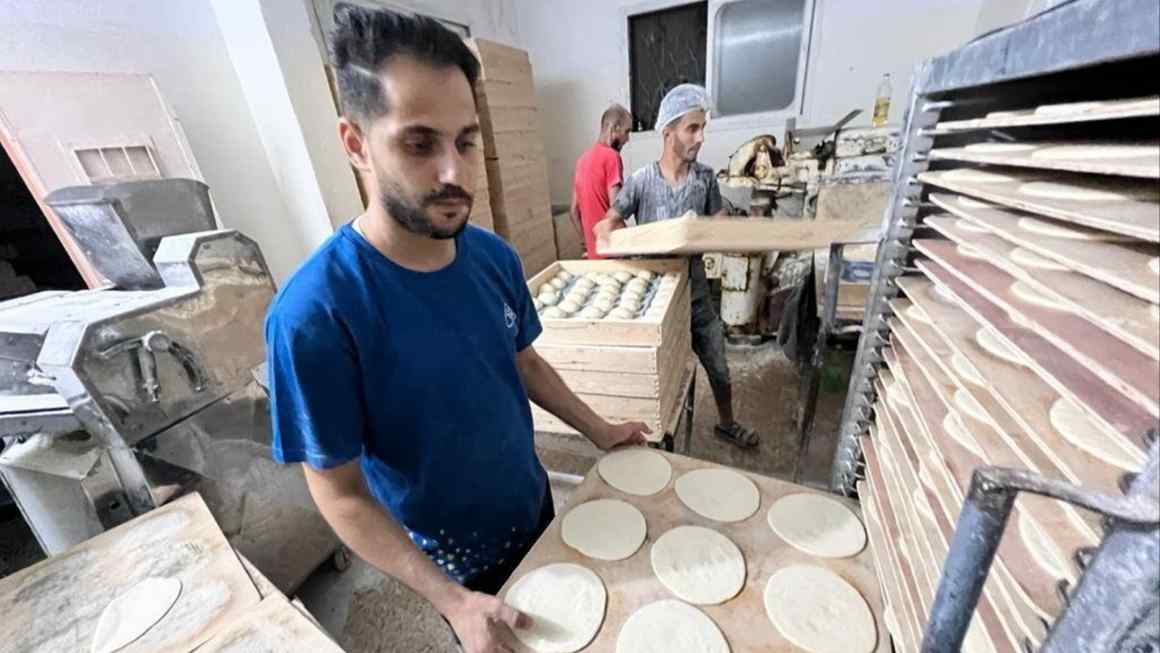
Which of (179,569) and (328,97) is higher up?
(328,97)

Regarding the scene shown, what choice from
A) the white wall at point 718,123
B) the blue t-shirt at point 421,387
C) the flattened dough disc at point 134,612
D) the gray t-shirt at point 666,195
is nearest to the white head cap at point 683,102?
the gray t-shirt at point 666,195

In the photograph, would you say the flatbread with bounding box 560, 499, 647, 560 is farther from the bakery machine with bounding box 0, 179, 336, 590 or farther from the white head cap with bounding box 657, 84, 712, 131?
the white head cap with bounding box 657, 84, 712, 131

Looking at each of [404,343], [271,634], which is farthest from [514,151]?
[271,634]

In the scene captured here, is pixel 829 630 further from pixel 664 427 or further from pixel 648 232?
pixel 648 232

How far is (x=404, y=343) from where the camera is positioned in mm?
837

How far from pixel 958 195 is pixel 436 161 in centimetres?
84

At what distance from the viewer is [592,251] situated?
2887 millimetres

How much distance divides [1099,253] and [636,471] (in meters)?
0.84

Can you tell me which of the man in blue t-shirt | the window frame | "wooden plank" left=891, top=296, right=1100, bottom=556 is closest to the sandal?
the man in blue t-shirt

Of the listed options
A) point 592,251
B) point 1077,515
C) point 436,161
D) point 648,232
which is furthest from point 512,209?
point 1077,515

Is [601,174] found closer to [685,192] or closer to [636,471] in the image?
[685,192]

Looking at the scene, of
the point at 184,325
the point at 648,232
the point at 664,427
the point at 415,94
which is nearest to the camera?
the point at 415,94

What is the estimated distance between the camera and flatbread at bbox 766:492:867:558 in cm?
82

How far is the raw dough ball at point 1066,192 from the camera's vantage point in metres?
0.37
